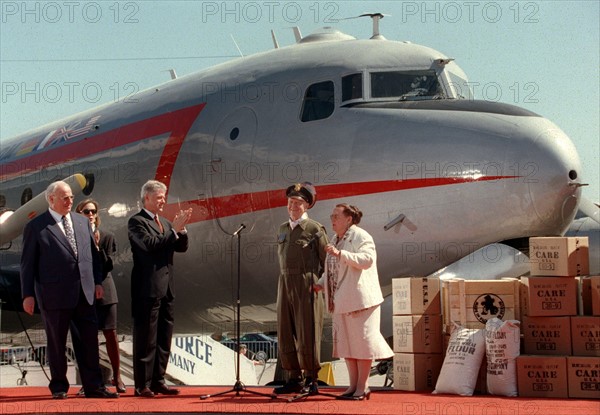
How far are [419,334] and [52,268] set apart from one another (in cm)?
341

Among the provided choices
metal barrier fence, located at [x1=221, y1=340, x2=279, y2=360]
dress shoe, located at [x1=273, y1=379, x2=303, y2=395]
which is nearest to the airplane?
dress shoe, located at [x1=273, y1=379, x2=303, y2=395]

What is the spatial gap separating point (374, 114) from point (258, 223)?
1.92 meters

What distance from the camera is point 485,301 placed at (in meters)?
8.43

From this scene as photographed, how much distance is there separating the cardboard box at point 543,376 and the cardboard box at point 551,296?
A: 17.9 inches

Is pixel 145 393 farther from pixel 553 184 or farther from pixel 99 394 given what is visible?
pixel 553 184

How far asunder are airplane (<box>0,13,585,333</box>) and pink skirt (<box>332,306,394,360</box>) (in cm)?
201

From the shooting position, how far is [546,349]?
808 cm

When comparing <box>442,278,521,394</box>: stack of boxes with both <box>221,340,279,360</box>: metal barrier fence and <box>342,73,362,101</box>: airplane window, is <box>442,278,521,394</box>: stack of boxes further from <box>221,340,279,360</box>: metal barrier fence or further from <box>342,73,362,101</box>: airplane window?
<box>221,340,279,360</box>: metal barrier fence

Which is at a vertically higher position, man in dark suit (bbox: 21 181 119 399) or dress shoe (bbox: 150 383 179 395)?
man in dark suit (bbox: 21 181 119 399)

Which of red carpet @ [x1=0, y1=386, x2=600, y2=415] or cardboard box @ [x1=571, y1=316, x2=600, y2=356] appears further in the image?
cardboard box @ [x1=571, y1=316, x2=600, y2=356]

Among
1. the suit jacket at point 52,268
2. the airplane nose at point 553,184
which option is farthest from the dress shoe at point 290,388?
the airplane nose at point 553,184

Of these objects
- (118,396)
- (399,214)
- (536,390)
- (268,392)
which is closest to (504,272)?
(399,214)

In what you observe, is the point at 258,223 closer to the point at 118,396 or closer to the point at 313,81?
the point at 313,81

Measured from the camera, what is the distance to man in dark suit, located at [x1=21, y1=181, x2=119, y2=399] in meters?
8.07
